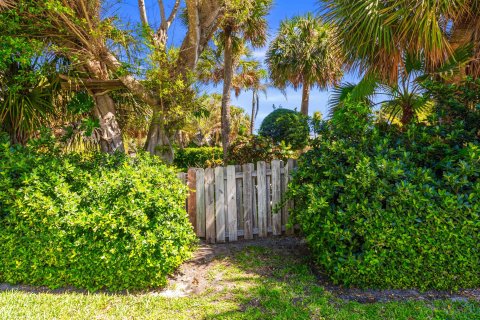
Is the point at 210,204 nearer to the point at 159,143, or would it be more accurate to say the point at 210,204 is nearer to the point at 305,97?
the point at 159,143

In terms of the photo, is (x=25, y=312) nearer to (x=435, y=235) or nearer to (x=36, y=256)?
(x=36, y=256)

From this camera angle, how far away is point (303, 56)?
38.9 feet

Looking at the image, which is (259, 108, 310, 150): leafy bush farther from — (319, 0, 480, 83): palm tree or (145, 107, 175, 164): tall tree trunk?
(145, 107, 175, 164): tall tree trunk

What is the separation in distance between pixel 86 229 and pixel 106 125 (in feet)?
9.46

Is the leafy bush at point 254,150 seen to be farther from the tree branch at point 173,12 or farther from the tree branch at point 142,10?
the tree branch at point 142,10

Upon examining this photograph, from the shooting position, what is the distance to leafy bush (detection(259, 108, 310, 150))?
204 inches

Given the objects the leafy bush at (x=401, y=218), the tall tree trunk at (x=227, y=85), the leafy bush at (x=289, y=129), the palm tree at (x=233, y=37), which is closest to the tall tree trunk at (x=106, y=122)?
the leafy bush at (x=289, y=129)

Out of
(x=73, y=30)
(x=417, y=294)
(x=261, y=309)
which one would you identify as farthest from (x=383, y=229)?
(x=73, y=30)

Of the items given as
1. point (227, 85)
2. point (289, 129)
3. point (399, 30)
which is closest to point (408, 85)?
point (399, 30)

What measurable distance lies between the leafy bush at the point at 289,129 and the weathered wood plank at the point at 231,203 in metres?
1.41

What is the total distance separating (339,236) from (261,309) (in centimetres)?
112

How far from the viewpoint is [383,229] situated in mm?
2984

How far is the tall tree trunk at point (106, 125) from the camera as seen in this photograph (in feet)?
17.9

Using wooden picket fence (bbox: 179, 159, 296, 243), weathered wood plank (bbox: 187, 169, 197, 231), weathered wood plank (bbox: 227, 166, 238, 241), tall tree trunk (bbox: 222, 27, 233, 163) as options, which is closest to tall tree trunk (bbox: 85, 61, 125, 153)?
weathered wood plank (bbox: 187, 169, 197, 231)
